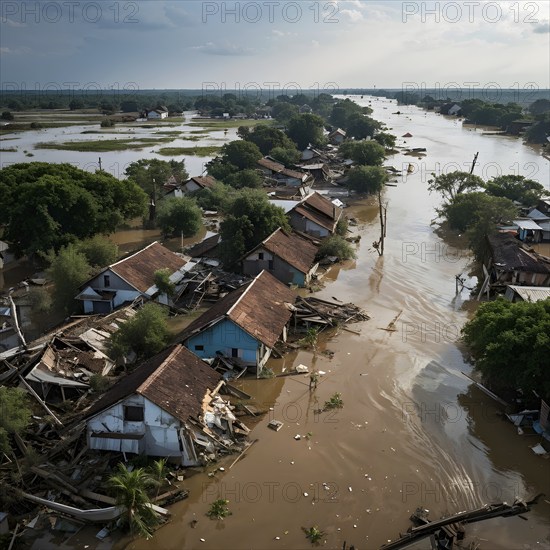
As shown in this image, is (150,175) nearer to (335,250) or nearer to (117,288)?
(335,250)

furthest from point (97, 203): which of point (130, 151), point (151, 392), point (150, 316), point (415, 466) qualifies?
point (130, 151)

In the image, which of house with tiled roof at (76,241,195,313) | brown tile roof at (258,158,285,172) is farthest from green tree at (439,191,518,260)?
brown tile roof at (258,158,285,172)

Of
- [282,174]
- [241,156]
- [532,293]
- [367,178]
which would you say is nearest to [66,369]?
[532,293]

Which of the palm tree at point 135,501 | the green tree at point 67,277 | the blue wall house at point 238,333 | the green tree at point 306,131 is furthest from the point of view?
the green tree at point 306,131

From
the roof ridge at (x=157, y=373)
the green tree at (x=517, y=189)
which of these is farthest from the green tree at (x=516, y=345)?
the green tree at (x=517, y=189)

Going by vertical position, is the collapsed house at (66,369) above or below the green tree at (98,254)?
below

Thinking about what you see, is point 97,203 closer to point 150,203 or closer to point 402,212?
point 150,203

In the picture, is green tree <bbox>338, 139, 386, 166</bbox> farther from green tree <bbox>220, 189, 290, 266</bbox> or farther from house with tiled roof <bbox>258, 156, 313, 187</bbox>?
green tree <bbox>220, 189, 290, 266</bbox>

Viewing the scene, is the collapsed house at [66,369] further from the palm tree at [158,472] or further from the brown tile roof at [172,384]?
→ the palm tree at [158,472]
